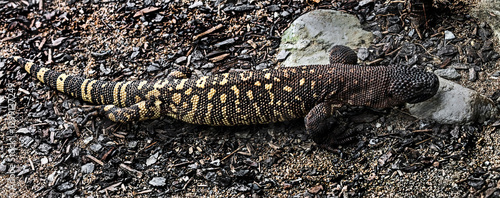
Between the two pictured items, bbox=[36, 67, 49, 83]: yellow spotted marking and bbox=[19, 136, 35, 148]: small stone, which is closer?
bbox=[19, 136, 35, 148]: small stone

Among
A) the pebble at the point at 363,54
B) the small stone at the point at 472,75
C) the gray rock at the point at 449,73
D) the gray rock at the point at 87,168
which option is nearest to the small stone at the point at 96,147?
the gray rock at the point at 87,168

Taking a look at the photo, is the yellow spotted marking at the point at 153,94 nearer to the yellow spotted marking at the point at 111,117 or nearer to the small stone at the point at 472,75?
the yellow spotted marking at the point at 111,117

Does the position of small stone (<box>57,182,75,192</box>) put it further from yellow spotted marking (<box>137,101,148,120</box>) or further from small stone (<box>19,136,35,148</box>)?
yellow spotted marking (<box>137,101,148,120</box>)

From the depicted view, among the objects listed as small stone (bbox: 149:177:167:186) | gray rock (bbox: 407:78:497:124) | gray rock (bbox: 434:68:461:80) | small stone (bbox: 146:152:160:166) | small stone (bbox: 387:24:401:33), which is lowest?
small stone (bbox: 149:177:167:186)

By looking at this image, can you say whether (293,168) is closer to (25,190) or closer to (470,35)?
(470,35)

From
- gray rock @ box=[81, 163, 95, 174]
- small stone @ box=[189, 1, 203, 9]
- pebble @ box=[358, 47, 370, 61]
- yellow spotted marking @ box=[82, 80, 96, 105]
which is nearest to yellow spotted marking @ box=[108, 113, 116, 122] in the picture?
yellow spotted marking @ box=[82, 80, 96, 105]
